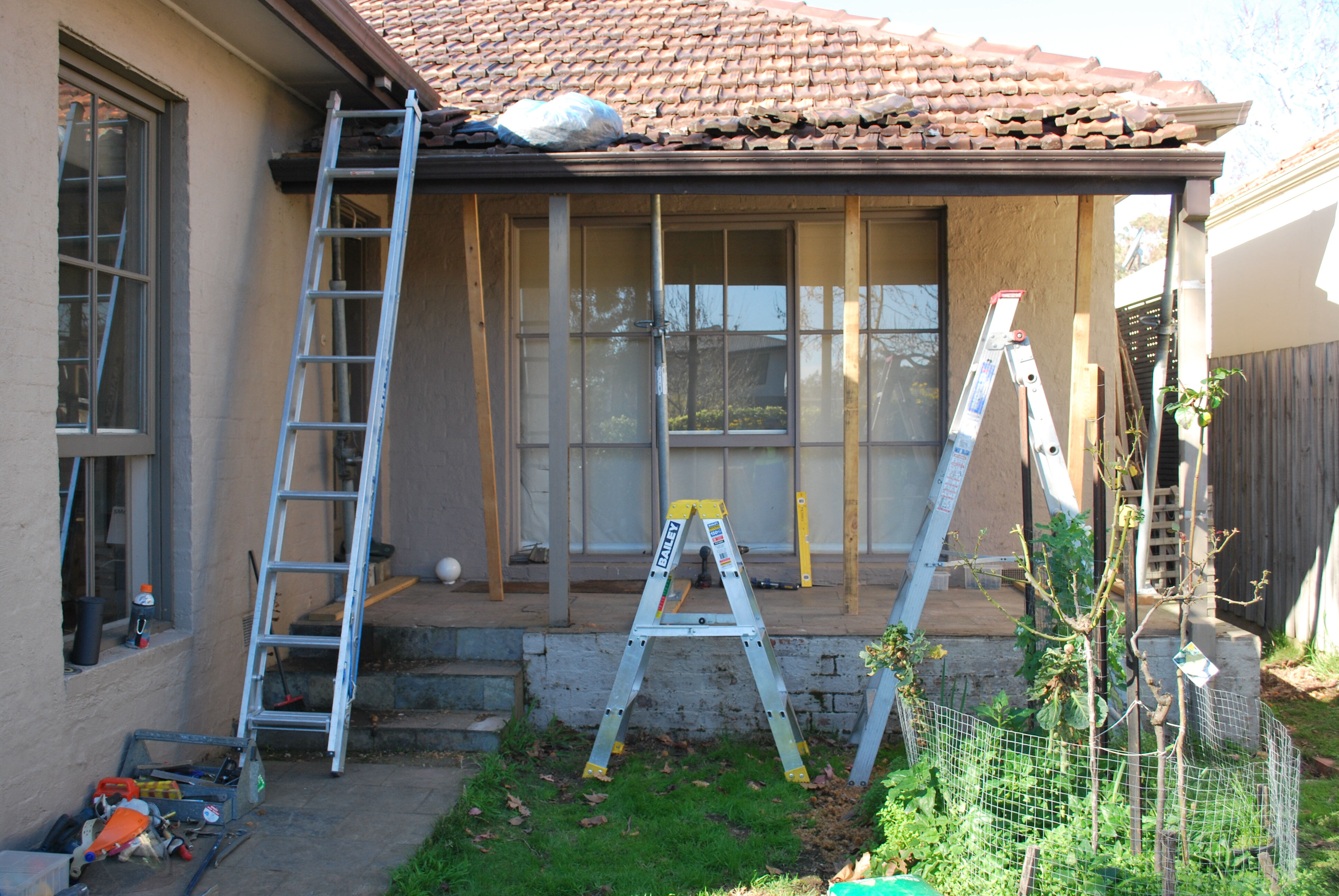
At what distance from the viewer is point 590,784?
13.8 feet

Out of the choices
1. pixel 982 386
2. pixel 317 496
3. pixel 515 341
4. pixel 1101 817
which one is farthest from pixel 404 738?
pixel 982 386

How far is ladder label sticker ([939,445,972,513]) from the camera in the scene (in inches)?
159

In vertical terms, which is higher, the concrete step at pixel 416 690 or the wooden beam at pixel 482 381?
the wooden beam at pixel 482 381

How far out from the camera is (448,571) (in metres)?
6.18

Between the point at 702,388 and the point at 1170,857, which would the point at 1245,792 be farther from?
the point at 702,388

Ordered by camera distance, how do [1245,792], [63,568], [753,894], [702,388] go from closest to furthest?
1. [1245,792]
2. [753,894]
3. [63,568]
4. [702,388]

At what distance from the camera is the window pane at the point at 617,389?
6.46m

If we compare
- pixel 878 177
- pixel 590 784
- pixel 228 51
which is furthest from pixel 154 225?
pixel 878 177

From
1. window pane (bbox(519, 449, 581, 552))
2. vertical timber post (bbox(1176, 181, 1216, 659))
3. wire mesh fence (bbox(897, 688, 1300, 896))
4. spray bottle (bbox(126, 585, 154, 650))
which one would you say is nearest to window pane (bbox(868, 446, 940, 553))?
vertical timber post (bbox(1176, 181, 1216, 659))

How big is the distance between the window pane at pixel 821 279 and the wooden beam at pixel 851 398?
1.33m

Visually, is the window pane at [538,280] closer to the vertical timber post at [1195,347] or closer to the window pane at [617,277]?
the window pane at [617,277]

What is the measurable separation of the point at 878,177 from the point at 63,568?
14.2 feet

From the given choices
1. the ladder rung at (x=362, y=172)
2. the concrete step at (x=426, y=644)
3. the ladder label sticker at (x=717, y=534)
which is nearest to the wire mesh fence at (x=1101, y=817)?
the ladder label sticker at (x=717, y=534)

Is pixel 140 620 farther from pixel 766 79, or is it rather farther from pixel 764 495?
pixel 766 79
